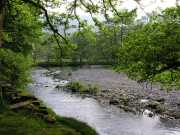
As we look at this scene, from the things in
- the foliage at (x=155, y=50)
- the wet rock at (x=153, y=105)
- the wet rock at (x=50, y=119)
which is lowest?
the wet rock at (x=153, y=105)

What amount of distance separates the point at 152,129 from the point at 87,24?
2059 cm

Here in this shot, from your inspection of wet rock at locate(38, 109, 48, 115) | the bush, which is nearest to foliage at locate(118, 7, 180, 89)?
wet rock at locate(38, 109, 48, 115)

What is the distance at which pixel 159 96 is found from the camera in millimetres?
58906

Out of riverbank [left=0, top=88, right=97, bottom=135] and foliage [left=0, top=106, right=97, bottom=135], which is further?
riverbank [left=0, top=88, right=97, bottom=135]

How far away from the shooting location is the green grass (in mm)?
15484

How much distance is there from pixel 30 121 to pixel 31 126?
682mm

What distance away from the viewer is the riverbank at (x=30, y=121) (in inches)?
619

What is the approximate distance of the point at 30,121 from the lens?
662 inches

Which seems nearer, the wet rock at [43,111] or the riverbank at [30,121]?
the riverbank at [30,121]

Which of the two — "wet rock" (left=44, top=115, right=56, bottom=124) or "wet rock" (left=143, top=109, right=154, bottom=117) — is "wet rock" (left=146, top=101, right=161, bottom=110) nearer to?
"wet rock" (left=143, top=109, right=154, bottom=117)

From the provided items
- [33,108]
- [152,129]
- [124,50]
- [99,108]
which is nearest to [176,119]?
[152,129]

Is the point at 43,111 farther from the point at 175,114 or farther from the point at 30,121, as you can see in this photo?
the point at 175,114

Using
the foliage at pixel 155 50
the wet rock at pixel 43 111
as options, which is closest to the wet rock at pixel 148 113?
the foliage at pixel 155 50

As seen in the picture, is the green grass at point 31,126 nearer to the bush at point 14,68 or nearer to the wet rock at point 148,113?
the bush at point 14,68
